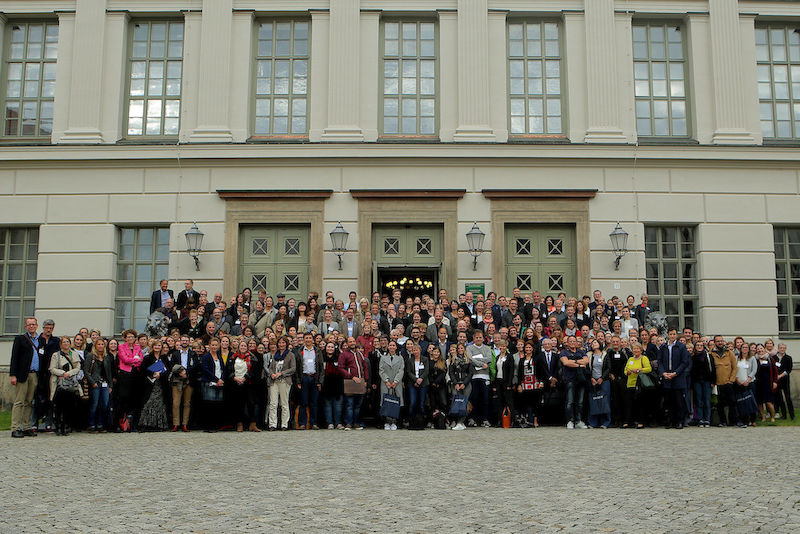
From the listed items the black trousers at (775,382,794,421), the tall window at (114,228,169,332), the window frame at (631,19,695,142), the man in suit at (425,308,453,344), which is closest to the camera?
the man in suit at (425,308,453,344)

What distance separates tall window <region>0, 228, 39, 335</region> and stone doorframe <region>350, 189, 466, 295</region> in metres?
8.13

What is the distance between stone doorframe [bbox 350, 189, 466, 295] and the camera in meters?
19.3

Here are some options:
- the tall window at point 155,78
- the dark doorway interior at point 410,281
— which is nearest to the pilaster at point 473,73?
the dark doorway interior at point 410,281

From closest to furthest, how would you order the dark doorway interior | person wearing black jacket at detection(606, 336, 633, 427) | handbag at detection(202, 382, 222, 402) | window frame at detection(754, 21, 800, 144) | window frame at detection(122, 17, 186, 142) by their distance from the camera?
handbag at detection(202, 382, 222, 402), person wearing black jacket at detection(606, 336, 633, 427), the dark doorway interior, window frame at detection(122, 17, 186, 142), window frame at detection(754, 21, 800, 144)

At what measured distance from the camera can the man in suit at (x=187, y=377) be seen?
14203mm

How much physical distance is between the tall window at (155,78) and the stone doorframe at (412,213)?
5.26 meters

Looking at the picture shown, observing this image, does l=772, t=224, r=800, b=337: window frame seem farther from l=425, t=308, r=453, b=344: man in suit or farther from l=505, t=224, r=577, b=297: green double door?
l=425, t=308, r=453, b=344: man in suit

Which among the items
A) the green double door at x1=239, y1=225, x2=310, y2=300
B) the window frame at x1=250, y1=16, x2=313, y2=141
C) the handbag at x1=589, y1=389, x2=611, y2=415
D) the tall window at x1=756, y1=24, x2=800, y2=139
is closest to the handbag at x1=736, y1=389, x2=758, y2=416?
the handbag at x1=589, y1=389, x2=611, y2=415

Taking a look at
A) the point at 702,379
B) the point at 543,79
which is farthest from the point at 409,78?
the point at 702,379

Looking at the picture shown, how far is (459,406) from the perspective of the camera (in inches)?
561

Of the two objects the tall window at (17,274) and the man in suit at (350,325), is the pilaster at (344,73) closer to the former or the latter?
the man in suit at (350,325)

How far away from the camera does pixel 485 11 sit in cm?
2002

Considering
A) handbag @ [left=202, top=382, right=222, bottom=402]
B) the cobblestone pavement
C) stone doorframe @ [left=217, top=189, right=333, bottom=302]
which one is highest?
stone doorframe @ [left=217, top=189, right=333, bottom=302]

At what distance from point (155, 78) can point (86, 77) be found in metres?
1.65
